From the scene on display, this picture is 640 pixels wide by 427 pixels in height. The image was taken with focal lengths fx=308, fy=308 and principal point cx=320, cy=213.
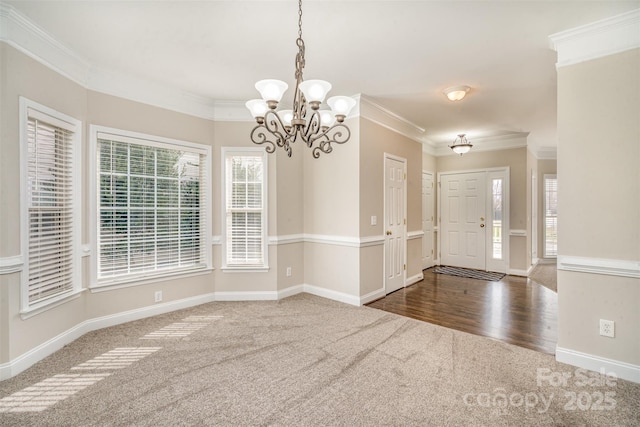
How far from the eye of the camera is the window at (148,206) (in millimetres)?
3307

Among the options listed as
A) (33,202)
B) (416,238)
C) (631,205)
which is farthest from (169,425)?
(416,238)

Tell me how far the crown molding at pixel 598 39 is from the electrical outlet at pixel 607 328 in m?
2.09

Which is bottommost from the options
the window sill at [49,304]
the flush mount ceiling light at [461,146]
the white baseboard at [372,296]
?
the white baseboard at [372,296]

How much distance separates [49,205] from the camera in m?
2.77

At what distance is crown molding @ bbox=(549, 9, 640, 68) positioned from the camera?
230 centimetres

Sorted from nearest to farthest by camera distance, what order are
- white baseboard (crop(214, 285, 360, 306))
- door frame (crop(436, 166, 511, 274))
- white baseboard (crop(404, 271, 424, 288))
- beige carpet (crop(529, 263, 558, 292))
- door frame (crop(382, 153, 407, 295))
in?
white baseboard (crop(214, 285, 360, 306)) → door frame (crop(382, 153, 407, 295)) → white baseboard (crop(404, 271, 424, 288)) → beige carpet (crop(529, 263, 558, 292)) → door frame (crop(436, 166, 511, 274))

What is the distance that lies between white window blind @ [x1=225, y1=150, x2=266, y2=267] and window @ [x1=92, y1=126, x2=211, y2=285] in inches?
13.0

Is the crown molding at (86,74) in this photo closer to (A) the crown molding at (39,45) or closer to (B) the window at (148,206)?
(A) the crown molding at (39,45)

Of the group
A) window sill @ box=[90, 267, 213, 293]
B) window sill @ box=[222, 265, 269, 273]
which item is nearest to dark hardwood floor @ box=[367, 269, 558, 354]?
window sill @ box=[222, 265, 269, 273]

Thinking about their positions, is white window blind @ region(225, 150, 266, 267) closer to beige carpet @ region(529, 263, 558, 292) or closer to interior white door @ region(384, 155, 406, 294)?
interior white door @ region(384, 155, 406, 294)

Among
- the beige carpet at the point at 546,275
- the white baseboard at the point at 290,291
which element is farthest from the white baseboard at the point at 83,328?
the beige carpet at the point at 546,275

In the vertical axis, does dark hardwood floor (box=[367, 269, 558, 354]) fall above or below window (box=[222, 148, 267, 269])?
below

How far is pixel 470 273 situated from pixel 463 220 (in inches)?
46.2

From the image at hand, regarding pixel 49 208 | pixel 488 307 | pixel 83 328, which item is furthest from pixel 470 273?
pixel 49 208
